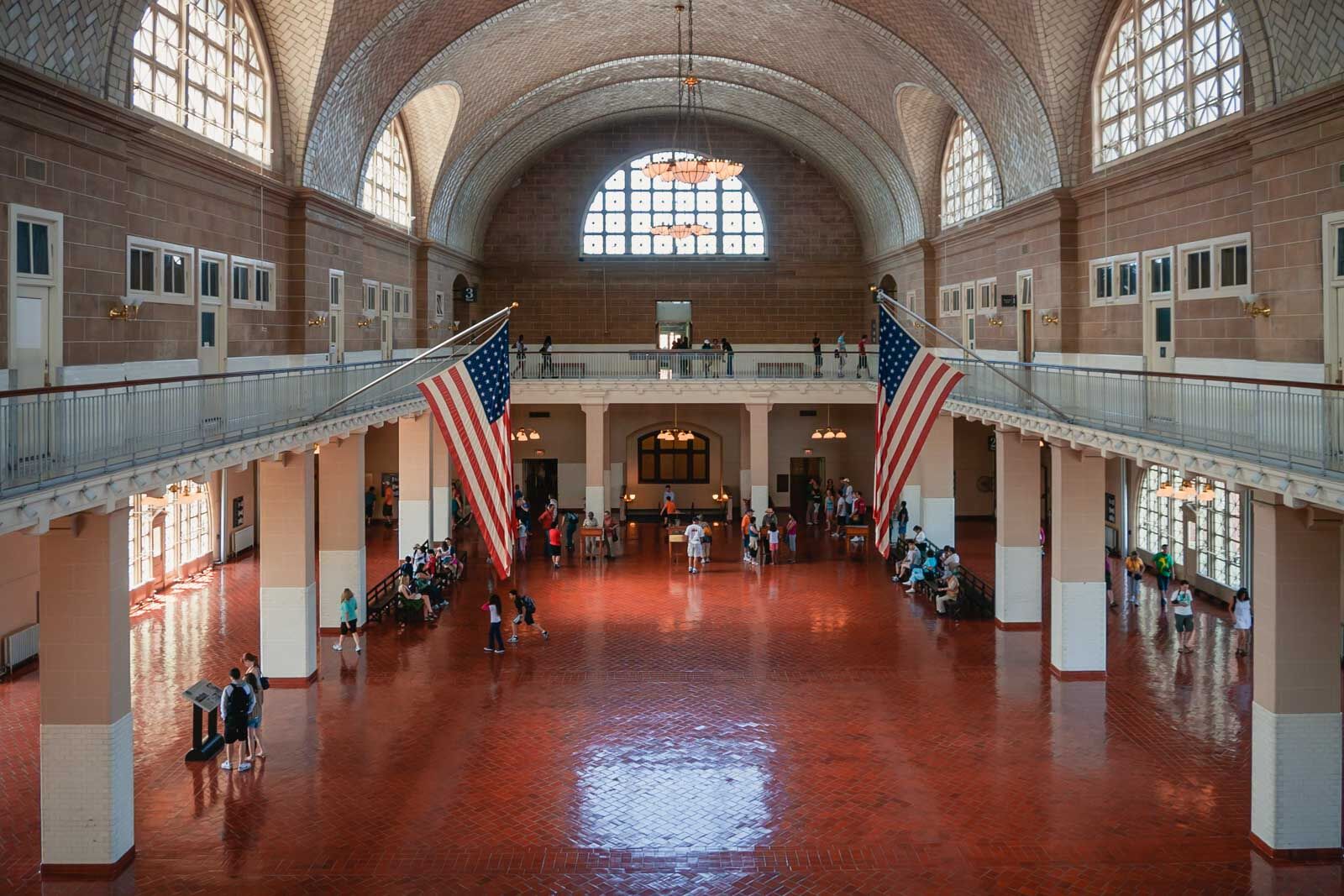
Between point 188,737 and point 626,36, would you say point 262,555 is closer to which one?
point 188,737

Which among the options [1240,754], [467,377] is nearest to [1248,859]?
[1240,754]

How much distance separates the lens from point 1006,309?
24.3m

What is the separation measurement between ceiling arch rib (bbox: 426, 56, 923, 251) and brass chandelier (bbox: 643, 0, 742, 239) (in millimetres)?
987

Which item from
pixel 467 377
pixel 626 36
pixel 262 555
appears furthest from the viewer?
pixel 626 36

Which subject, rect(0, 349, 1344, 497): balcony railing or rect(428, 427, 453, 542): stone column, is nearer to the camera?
rect(0, 349, 1344, 497): balcony railing

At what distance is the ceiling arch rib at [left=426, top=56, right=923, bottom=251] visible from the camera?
31.0 metres

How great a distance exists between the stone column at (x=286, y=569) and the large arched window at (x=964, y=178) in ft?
52.5

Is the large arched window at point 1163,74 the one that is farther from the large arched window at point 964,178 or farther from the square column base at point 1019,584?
the square column base at point 1019,584

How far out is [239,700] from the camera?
14062 mm

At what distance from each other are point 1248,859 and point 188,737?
12.9m

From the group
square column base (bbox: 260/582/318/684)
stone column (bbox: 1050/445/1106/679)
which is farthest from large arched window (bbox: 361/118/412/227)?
stone column (bbox: 1050/445/1106/679)

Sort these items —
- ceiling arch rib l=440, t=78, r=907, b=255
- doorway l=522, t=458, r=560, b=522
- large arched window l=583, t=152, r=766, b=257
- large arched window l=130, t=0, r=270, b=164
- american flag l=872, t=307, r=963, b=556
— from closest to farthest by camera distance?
1. american flag l=872, t=307, r=963, b=556
2. large arched window l=130, t=0, r=270, b=164
3. ceiling arch rib l=440, t=78, r=907, b=255
4. large arched window l=583, t=152, r=766, b=257
5. doorway l=522, t=458, r=560, b=522

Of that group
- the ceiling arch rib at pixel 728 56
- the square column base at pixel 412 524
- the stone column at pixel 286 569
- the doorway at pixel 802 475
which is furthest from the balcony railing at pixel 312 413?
Answer: the doorway at pixel 802 475

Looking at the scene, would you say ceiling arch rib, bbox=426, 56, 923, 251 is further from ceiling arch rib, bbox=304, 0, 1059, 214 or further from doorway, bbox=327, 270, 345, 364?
doorway, bbox=327, 270, 345, 364
